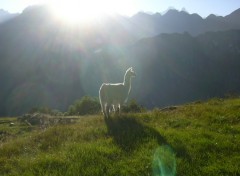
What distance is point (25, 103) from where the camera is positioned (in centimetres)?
19300

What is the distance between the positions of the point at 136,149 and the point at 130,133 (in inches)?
83.1

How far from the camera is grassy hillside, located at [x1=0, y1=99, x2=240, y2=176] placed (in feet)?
35.6

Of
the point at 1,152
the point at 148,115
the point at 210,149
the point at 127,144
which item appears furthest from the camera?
the point at 148,115

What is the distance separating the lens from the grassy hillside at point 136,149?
1084cm

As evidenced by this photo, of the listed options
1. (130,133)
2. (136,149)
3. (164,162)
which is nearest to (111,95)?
(130,133)

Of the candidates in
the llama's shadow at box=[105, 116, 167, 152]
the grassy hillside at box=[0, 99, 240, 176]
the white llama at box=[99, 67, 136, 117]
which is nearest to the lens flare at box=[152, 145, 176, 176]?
the grassy hillside at box=[0, 99, 240, 176]

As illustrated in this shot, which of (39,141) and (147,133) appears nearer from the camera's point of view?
(147,133)

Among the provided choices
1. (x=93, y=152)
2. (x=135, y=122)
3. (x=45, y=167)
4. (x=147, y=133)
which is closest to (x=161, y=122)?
(x=135, y=122)

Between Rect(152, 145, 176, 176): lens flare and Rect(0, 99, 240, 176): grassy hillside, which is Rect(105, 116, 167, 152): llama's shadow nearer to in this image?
Rect(0, 99, 240, 176): grassy hillside

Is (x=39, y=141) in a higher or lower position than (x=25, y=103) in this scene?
higher

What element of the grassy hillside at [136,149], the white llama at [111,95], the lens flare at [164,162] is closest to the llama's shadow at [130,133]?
the grassy hillside at [136,149]

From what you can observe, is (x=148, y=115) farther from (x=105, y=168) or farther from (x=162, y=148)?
(x=105, y=168)

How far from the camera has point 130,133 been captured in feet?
47.8

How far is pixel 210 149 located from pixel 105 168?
11.5 feet
